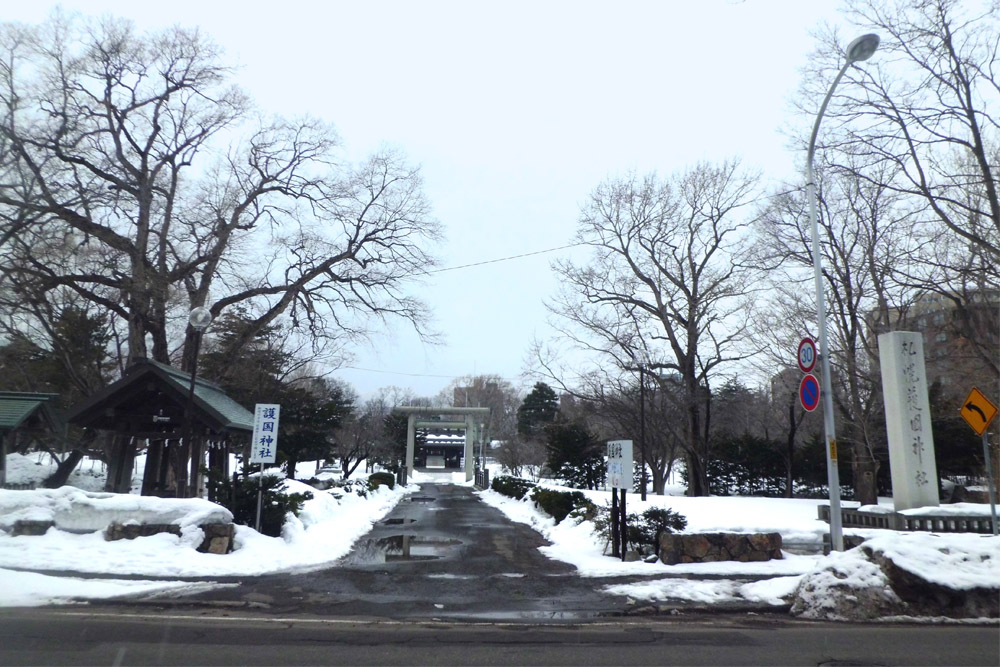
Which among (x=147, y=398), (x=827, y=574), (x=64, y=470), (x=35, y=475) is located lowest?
(x=827, y=574)

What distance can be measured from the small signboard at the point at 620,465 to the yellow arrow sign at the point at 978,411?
18.8 ft

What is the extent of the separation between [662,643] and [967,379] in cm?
2184

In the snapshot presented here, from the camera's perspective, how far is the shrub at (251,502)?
14039 mm

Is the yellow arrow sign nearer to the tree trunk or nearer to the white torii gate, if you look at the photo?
the tree trunk

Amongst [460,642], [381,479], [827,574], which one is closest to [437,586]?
[460,642]

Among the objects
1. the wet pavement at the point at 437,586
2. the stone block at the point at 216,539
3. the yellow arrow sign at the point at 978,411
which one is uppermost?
the yellow arrow sign at the point at 978,411

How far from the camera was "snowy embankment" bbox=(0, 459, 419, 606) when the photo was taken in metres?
9.52

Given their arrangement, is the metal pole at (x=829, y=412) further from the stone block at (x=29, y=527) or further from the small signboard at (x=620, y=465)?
the stone block at (x=29, y=527)

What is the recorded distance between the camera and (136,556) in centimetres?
1121

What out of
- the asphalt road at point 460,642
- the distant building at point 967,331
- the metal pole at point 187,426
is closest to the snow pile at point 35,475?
the metal pole at point 187,426

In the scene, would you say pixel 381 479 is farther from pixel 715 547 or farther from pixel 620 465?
pixel 715 547

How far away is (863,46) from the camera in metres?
11.2

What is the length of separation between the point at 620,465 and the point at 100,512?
931 centimetres

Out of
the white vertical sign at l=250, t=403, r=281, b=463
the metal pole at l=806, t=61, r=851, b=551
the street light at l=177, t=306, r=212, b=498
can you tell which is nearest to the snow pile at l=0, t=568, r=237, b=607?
the white vertical sign at l=250, t=403, r=281, b=463
